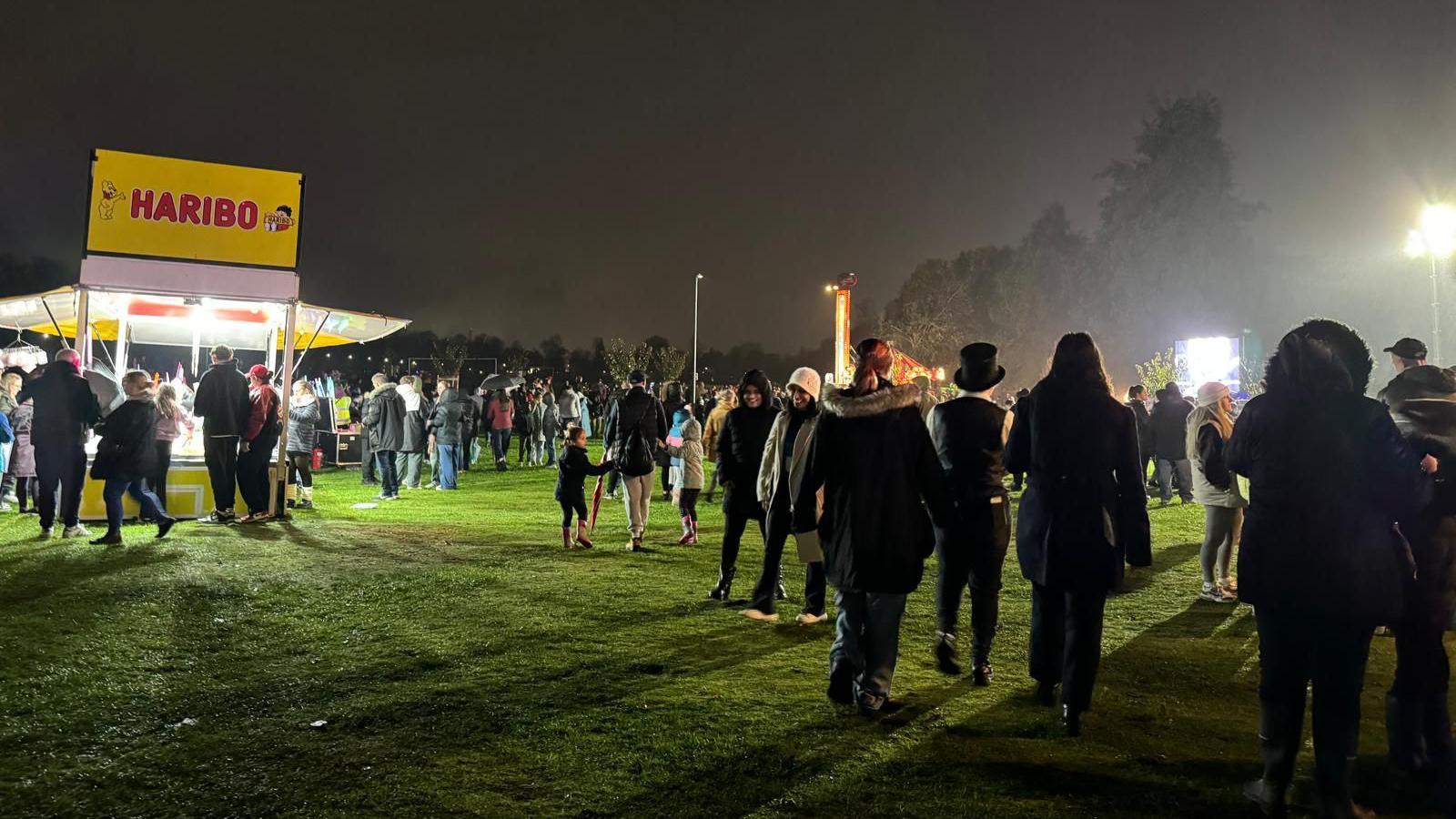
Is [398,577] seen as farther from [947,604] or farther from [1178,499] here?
[1178,499]

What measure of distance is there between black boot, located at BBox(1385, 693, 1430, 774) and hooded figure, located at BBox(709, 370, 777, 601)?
4.30 m

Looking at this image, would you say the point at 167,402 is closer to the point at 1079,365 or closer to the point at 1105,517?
the point at 1079,365

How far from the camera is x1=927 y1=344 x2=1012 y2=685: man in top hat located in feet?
17.3

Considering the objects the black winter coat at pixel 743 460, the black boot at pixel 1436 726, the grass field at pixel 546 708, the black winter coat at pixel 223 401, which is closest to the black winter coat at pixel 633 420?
the grass field at pixel 546 708

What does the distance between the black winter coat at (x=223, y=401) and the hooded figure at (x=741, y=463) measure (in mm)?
6855

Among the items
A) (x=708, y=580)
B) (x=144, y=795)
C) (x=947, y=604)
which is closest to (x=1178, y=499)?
(x=708, y=580)

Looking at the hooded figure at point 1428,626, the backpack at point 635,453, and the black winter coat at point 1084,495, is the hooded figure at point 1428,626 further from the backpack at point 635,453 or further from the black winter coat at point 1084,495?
the backpack at point 635,453

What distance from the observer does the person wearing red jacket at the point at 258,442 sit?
11164mm

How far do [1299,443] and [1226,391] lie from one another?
412 centimetres

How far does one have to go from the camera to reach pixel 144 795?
11.6 ft

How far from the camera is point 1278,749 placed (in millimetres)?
3545

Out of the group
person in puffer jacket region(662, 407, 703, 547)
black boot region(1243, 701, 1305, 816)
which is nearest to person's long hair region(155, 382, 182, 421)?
person in puffer jacket region(662, 407, 703, 547)

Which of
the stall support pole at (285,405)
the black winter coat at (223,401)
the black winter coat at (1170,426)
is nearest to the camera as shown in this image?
the black winter coat at (223,401)

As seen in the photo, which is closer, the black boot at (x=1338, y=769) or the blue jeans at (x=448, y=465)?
the black boot at (x=1338, y=769)
